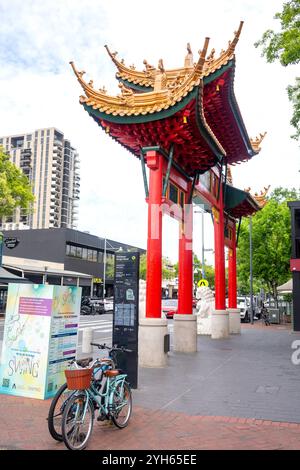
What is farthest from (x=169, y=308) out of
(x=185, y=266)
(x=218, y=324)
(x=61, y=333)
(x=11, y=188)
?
(x=61, y=333)

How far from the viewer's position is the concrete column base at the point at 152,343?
35.3 feet

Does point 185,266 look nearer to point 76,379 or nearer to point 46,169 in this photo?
point 76,379

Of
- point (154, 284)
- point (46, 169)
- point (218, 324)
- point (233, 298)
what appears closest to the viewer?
point (154, 284)

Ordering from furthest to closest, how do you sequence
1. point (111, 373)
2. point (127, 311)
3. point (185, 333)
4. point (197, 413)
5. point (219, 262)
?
1. point (219, 262)
2. point (185, 333)
3. point (127, 311)
4. point (197, 413)
5. point (111, 373)

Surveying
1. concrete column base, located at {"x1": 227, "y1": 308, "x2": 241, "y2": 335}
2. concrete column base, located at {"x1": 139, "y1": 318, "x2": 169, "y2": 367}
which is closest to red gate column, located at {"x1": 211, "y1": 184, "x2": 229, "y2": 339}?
concrete column base, located at {"x1": 227, "y1": 308, "x2": 241, "y2": 335}

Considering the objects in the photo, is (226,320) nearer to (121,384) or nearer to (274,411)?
(274,411)

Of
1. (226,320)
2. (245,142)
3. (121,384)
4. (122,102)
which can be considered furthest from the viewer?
(226,320)

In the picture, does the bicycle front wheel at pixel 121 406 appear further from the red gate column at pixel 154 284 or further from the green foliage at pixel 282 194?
the green foliage at pixel 282 194

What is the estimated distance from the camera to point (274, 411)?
22.6 feet

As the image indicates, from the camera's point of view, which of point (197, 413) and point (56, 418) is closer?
point (56, 418)

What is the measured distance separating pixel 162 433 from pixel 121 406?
69cm

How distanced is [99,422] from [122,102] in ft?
26.2

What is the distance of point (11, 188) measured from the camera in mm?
29703
